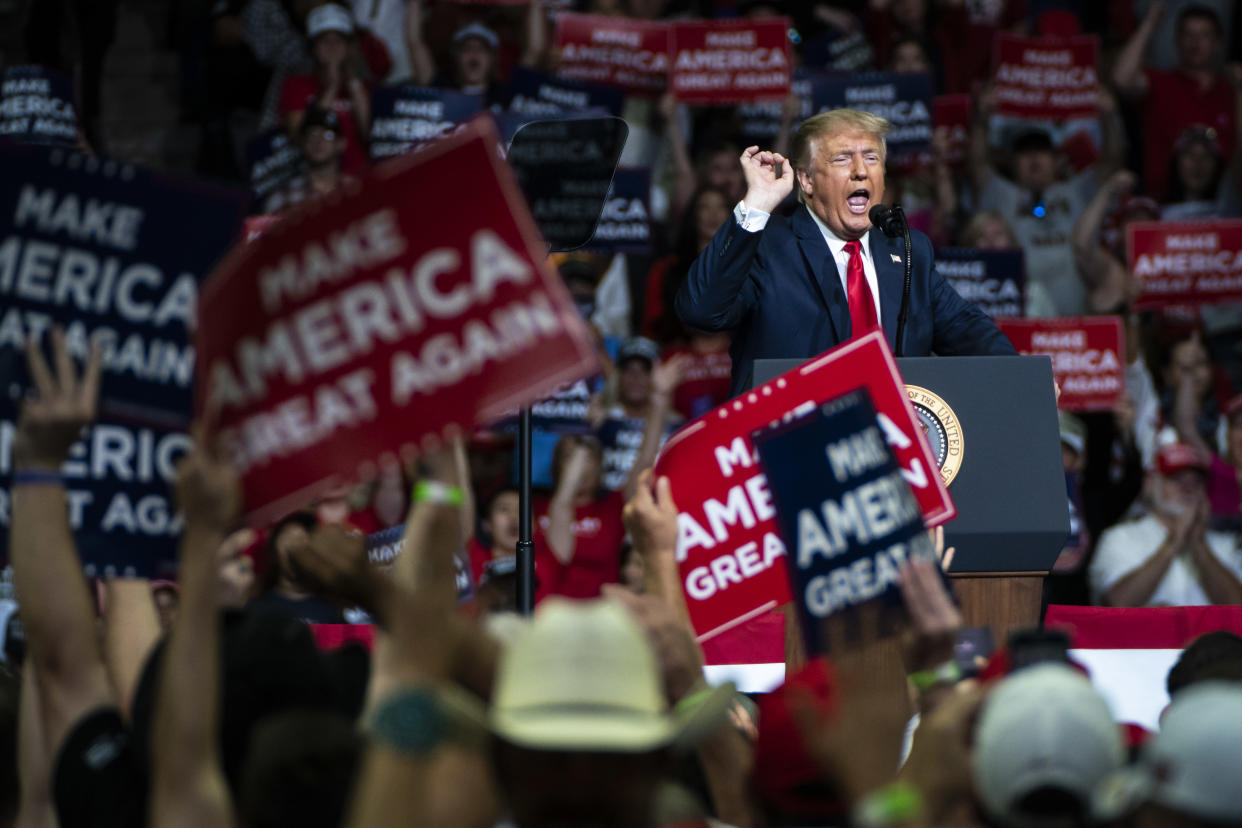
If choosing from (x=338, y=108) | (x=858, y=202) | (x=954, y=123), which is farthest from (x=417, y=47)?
(x=858, y=202)

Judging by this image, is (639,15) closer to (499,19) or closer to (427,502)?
(499,19)

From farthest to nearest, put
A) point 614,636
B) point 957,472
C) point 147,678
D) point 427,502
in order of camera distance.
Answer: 1. point 957,472
2. point 147,678
3. point 427,502
4. point 614,636

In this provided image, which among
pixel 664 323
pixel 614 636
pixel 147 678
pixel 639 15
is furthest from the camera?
pixel 639 15

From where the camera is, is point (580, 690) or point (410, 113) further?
point (410, 113)

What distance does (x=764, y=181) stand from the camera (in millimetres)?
4219

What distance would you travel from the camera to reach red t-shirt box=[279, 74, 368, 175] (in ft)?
28.9

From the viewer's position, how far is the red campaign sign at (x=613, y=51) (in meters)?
9.05

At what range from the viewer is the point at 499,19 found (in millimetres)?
10023

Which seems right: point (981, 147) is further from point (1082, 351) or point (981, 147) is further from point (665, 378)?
point (665, 378)

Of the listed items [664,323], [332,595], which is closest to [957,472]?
[332,595]

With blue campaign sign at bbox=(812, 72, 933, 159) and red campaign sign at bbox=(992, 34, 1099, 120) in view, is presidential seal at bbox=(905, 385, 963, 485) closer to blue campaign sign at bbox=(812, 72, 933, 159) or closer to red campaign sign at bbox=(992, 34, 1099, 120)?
blue campaign sign at bbox=(812, 72, 933, 159)

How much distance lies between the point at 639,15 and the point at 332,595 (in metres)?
8.05

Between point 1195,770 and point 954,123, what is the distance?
7.81 meters

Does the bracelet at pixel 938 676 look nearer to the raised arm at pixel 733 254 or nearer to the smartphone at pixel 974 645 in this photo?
the smartphone at pixel 974 645
